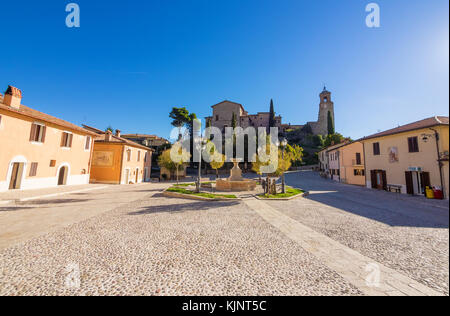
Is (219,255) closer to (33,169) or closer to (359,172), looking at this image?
(33,169)

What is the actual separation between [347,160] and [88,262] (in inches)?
1182

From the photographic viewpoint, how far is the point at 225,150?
42844mm

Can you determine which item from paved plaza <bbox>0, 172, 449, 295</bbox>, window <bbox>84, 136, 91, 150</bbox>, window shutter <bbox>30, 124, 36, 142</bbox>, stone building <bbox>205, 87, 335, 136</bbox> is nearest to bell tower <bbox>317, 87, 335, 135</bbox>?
stone building <bbox>205, 87, 335, 136</bbox>

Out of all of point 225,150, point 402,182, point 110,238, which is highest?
point 225,150

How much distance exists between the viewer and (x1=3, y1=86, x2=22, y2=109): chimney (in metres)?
13.9

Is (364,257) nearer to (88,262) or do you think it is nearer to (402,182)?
(88,262)

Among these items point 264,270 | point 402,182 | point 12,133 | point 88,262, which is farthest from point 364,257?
point 12,133

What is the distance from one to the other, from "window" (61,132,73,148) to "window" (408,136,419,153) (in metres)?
33.0

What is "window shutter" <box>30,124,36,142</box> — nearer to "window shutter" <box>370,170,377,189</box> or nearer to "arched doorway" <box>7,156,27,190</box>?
"arched doorway" <box>7,156,27,190</box>

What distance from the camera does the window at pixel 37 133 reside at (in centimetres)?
1423

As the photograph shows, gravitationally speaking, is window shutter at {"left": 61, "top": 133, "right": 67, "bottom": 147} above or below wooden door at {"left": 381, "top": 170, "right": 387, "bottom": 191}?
above

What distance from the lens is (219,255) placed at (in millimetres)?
4156

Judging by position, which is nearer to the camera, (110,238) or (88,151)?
(110,238)

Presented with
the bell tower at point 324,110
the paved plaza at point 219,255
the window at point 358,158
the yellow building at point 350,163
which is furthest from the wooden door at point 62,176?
the bell tower at point 324,110
